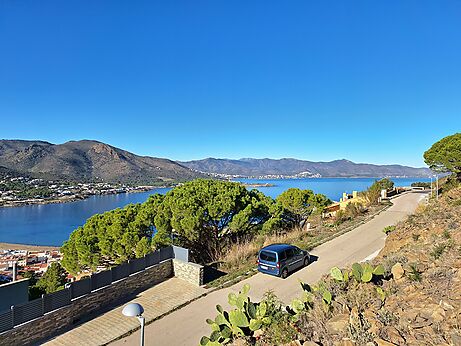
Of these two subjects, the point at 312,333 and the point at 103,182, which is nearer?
the point at 312,333

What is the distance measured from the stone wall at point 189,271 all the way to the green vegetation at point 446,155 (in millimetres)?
21396

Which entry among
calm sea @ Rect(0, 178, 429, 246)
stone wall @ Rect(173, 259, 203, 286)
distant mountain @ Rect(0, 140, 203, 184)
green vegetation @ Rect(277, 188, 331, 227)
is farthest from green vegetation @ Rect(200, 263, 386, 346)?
distant mountain @ Rect(0, 140, 203, 184)

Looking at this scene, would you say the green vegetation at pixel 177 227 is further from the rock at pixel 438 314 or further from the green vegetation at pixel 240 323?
the rock at pixel 438 314

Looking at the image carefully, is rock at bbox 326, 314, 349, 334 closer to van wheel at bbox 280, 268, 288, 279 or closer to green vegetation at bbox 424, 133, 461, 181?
van wheel at bbox 280, 268, 288, 279

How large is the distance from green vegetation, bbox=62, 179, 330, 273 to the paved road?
465 centimetres

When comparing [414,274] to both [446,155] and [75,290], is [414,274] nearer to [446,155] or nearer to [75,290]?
[75,290]

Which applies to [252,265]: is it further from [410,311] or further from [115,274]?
[410,311]

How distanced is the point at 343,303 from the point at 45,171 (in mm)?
164439

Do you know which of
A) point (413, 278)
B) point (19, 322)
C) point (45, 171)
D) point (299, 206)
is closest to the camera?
point (413, 278)

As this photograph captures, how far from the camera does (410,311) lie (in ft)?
18.4

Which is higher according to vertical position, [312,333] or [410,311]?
[410,311]

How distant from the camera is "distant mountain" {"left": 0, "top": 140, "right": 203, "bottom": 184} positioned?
489ft

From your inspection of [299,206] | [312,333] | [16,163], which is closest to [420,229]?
[312,333]

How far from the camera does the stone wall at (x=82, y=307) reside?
28.5ft
